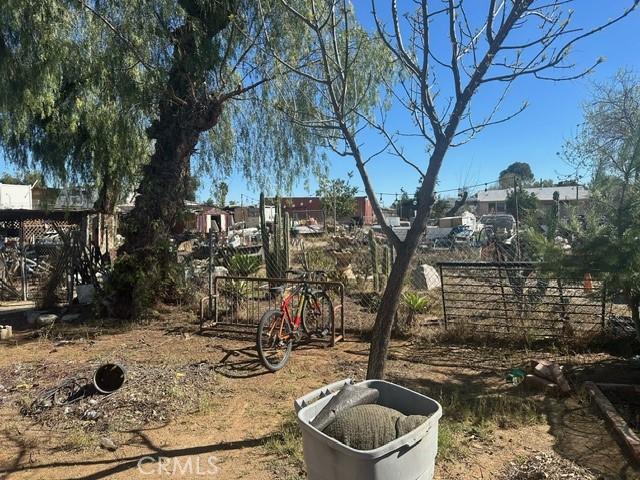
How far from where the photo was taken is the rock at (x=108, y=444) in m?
3.74

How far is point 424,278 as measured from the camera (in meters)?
11.1

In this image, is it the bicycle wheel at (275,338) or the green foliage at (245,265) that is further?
the green foliage at (245,265)

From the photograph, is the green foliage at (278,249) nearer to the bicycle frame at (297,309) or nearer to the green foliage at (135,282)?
the green foliage at (135,282)

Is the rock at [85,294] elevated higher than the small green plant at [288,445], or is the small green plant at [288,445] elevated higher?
the rock at [85,294]

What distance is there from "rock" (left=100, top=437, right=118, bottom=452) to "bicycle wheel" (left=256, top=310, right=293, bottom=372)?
218cm

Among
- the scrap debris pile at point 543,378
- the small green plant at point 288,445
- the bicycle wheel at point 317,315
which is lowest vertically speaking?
the small green plant at point 288,445

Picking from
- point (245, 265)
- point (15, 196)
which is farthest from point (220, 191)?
point (15, 196)

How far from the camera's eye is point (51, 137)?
534 inches

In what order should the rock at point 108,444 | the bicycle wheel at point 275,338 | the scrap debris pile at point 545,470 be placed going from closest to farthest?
the scrap debris pile at point 545,470 < the rock at point 108,444 < the bicycle wheel at point 275,338

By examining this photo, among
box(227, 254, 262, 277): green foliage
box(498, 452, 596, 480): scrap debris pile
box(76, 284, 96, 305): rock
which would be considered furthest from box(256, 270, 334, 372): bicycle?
box(76, 284, 96, 305): rock

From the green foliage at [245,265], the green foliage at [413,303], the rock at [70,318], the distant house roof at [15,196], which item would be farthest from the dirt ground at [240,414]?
the distant house roof at [15,196]

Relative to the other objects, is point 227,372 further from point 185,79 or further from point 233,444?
point 185,79

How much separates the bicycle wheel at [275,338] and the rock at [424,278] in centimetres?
552

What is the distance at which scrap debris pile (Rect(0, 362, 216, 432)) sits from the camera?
14.1 ft
